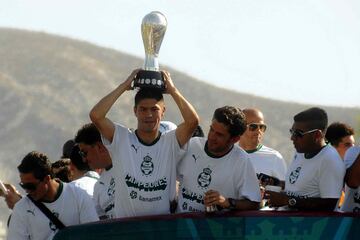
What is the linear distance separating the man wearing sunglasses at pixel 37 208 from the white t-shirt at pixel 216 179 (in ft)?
2.62

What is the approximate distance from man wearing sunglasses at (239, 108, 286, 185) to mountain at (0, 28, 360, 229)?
2293 inches

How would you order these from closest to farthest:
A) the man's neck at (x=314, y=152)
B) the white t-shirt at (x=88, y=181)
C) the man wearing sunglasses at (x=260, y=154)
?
the man's neck at (x=314, y=152), the white t-shirt at (x=88, y=181), the man wearing sunglasses at (x=260, y=154)

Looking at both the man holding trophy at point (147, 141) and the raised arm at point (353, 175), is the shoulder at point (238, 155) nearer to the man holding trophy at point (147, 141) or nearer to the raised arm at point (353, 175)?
the man holding trophy at point (147, 141)

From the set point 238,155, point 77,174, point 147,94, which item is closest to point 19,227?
point 147,94

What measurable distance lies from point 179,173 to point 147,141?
32 cm

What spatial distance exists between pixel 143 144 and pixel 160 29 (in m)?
0.83

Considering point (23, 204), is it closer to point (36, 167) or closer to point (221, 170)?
point (36, 167)

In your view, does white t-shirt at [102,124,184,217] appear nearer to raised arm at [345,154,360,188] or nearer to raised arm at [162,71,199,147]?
raised arm at [162,71,199,147]

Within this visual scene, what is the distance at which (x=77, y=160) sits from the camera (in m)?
11.5

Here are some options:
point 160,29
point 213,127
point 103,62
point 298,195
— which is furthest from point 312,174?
point 103,62

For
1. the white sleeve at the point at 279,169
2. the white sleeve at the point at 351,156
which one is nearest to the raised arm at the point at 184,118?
the white sleeve at the point at 351,156

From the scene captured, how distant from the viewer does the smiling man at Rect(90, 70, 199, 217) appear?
9258 millimetres

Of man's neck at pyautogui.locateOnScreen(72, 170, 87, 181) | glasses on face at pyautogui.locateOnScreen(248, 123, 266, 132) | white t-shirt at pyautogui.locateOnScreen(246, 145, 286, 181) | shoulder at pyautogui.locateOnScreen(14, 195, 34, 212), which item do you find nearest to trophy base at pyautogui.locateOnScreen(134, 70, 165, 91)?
shoulder at pyautogui.locateOnScreen(14, 195, 34, 212)

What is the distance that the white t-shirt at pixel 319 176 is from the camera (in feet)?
29.9
